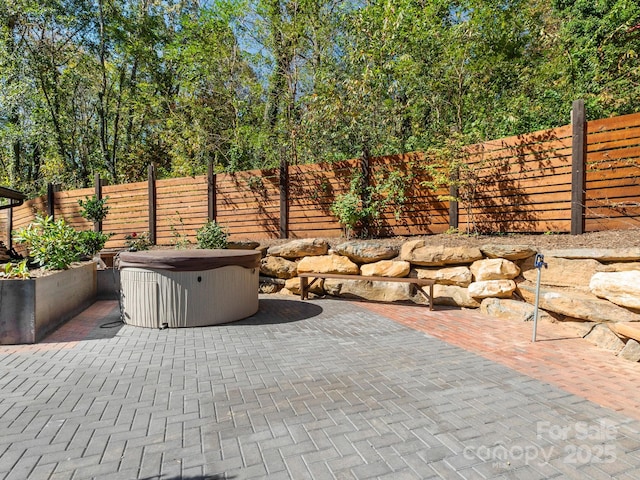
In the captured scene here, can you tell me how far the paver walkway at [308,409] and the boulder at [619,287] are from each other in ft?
2.40

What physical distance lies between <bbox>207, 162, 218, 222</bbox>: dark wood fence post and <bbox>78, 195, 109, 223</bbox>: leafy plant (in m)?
3.65

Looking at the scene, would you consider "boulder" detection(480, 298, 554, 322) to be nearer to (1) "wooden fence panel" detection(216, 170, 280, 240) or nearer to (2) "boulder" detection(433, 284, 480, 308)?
(2) "boulder" detection(433, 284, 480, 308)

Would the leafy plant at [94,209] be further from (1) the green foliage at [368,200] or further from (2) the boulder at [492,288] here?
(2) the boulder at [492,288]

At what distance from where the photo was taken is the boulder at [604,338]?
13.5ft

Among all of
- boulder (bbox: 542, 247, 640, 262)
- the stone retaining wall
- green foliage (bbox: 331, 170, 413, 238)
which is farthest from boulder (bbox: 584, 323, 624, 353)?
green foliage (bbox: 331, 170, 413, 238)

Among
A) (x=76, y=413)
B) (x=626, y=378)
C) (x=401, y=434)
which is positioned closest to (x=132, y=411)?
(x=76, y=413)

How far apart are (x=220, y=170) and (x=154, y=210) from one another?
7.78 feet

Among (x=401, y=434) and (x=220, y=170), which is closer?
(x=401, y=434)

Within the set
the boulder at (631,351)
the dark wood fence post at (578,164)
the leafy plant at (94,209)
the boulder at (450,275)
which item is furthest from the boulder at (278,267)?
the leafy plant at (94,209)

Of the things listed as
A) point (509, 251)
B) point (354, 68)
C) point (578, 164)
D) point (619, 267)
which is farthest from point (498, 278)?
point (354, 68)

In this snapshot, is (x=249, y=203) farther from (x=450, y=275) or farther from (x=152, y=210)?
(x=450, y=275)

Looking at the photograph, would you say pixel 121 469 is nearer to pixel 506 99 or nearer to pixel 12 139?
pixel 506 99

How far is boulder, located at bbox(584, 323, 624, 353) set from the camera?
13.5 feet

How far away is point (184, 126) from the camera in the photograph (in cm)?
1128
